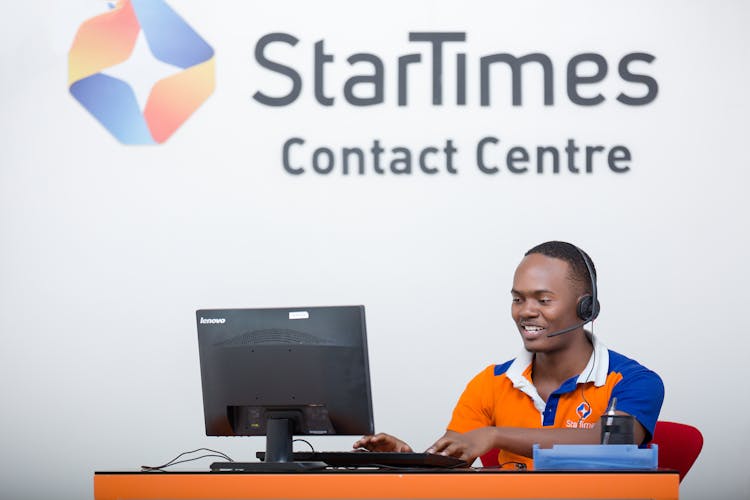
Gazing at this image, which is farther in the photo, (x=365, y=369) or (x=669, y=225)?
(x=669, y=225)

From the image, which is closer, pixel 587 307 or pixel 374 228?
pixel 587 307

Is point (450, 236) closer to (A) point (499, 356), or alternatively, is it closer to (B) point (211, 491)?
(A) point (499, 356)

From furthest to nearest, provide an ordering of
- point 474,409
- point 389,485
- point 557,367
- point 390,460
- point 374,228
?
1. point 374,228
2. point 474,409
3. point 557,367
4. point 390,460
5. point 389,485

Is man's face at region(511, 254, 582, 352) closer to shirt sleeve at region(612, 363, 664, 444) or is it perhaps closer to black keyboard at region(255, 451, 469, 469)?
shirt sleeve at region(612, 363, 664, 444)

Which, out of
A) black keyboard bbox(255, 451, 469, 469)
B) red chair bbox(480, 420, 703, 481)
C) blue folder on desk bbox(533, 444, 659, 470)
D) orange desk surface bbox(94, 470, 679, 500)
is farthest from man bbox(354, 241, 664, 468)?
orange desk surface bbox(94, 470, 679, 500)

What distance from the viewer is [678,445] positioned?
3.51m

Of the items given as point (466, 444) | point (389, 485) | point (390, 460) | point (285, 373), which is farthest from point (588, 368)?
point (389, 485)

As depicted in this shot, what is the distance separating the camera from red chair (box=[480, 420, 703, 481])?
3.46m

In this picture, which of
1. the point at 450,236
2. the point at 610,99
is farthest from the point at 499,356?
the point at 610,99

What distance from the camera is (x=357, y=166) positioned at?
16.4 feet

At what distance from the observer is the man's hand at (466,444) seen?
2854 millimetres

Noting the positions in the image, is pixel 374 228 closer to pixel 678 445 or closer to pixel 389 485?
pixel 678 445

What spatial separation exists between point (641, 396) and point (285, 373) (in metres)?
1.03

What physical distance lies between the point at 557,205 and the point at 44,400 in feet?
8.03
